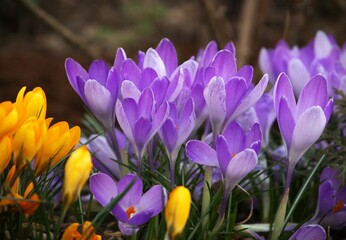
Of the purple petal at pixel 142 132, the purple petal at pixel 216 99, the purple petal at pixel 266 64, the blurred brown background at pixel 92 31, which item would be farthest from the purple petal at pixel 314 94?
the blurred brown background at pixel 92 31

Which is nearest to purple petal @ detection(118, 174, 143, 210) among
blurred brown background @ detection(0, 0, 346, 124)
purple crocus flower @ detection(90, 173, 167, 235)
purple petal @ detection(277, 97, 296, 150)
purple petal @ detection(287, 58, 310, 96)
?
purple crocus flower @ detection(90, 173, 167, 235)

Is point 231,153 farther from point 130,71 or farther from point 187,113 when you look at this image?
point 130,71

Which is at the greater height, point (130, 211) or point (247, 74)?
point (247, 74)

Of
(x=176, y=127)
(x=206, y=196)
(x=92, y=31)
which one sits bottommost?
(x=92, y=31)

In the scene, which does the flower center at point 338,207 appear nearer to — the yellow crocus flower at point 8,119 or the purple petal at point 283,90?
the purple petal at point 283,90

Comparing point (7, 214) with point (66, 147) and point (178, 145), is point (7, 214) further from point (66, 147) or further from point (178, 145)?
point (178, 145)

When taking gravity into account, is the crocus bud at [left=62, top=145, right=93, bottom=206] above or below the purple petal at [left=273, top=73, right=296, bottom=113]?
below

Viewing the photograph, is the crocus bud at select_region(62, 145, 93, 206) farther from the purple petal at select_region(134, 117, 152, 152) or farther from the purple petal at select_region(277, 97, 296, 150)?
the purple petal at select_region(277, 97, 296, 150)

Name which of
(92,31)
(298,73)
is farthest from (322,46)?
(92,31)
